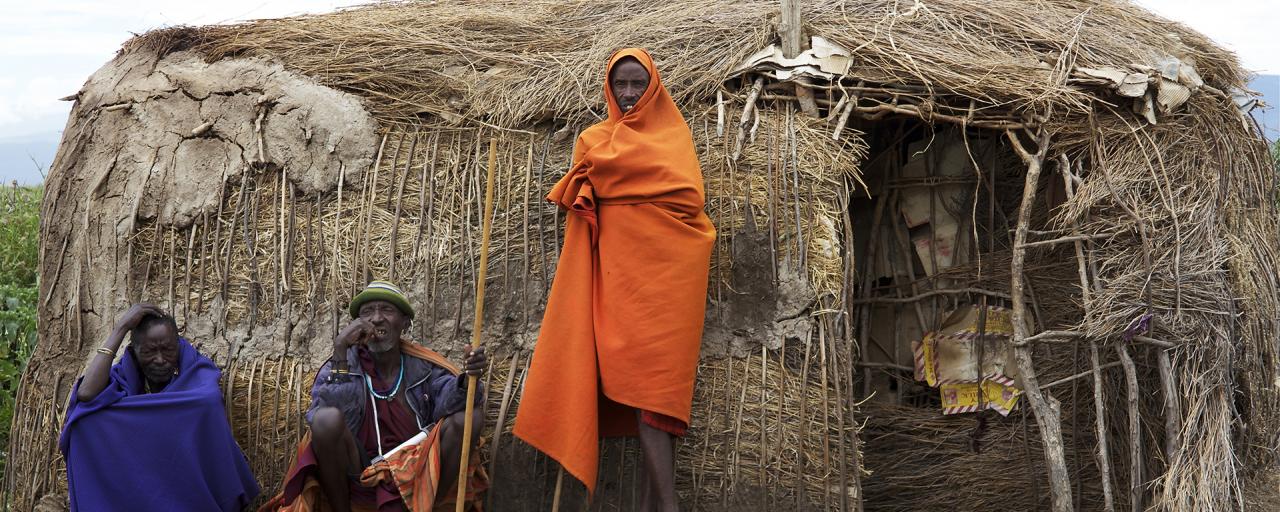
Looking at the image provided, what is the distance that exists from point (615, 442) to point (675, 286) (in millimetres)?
875

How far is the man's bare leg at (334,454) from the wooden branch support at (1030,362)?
2914mm

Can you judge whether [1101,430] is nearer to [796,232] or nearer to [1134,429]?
[1134,429]

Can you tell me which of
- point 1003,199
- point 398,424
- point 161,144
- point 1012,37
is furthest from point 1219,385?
point 161,144

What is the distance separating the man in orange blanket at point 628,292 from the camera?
13.3 feet

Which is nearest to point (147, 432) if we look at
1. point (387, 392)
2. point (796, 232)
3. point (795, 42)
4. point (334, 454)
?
point (334, 454)

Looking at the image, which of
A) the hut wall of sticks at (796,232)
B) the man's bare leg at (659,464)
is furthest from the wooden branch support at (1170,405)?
the man's bare leg at (659,464)

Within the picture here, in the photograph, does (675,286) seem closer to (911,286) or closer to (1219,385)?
(911,286)

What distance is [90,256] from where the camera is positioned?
5.16 m

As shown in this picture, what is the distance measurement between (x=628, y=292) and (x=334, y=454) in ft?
→ 4.26

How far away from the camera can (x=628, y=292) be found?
4.08m

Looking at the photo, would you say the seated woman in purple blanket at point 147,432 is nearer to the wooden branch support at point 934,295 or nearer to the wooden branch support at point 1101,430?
the wooden branch support at point 934,295

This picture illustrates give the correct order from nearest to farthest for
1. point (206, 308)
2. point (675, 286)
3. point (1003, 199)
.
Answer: point (675, 286), point (206, 308), point (1003, 199)

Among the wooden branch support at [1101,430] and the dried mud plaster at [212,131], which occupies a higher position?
the dried mud plaster at [212,131]

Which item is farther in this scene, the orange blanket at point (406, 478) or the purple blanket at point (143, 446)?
Answer: the purple blanket at point (143, 446)
